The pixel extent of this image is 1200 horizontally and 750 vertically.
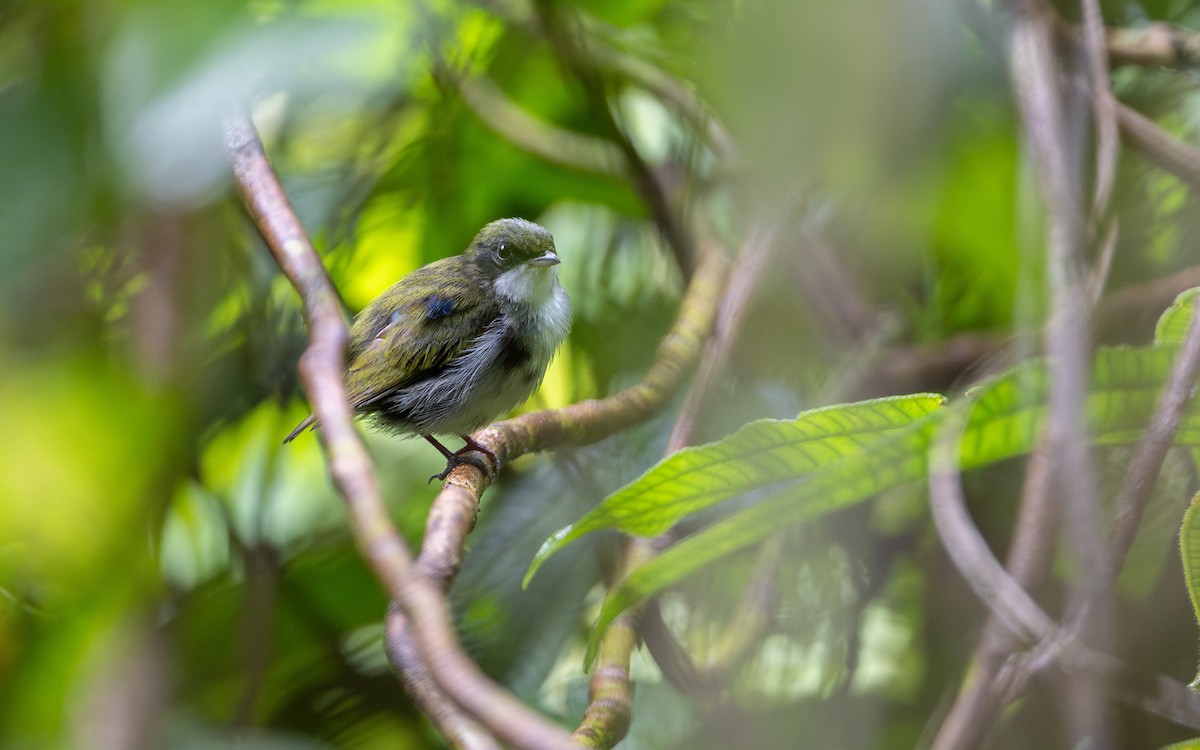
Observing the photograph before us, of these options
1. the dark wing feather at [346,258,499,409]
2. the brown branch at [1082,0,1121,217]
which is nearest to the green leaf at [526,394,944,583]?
the brown branch at [1082,0,1121,217]

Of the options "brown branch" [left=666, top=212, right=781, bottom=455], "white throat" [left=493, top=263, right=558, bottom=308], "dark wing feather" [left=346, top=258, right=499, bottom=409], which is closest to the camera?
"brown branch" [left=666, top=212, right=781, bottom=455]

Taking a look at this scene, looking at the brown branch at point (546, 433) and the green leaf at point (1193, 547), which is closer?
the brown branch at point (546, 433)

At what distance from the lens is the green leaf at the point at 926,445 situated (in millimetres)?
1166

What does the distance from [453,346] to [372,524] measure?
196 centimetres

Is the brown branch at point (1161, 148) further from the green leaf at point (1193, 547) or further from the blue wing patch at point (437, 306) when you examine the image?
the blue wing patch at point (437, 306)

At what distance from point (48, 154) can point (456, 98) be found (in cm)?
103

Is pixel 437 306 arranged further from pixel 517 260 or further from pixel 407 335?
pixel 517 260

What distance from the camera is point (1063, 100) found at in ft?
7.64

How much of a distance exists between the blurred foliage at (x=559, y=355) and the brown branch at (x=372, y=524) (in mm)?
783

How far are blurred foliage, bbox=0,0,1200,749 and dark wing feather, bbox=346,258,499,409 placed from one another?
7.9 inches

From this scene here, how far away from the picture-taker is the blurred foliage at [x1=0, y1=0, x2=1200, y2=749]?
2.06 meters

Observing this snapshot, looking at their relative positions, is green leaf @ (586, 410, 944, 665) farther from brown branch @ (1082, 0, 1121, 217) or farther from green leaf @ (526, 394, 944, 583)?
brown branch @ (1082, 0, 1121, 217)

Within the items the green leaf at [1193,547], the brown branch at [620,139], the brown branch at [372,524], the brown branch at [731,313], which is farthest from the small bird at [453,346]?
the green leaf at [1193,547]

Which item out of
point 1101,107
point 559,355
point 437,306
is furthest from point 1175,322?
point 559,355
